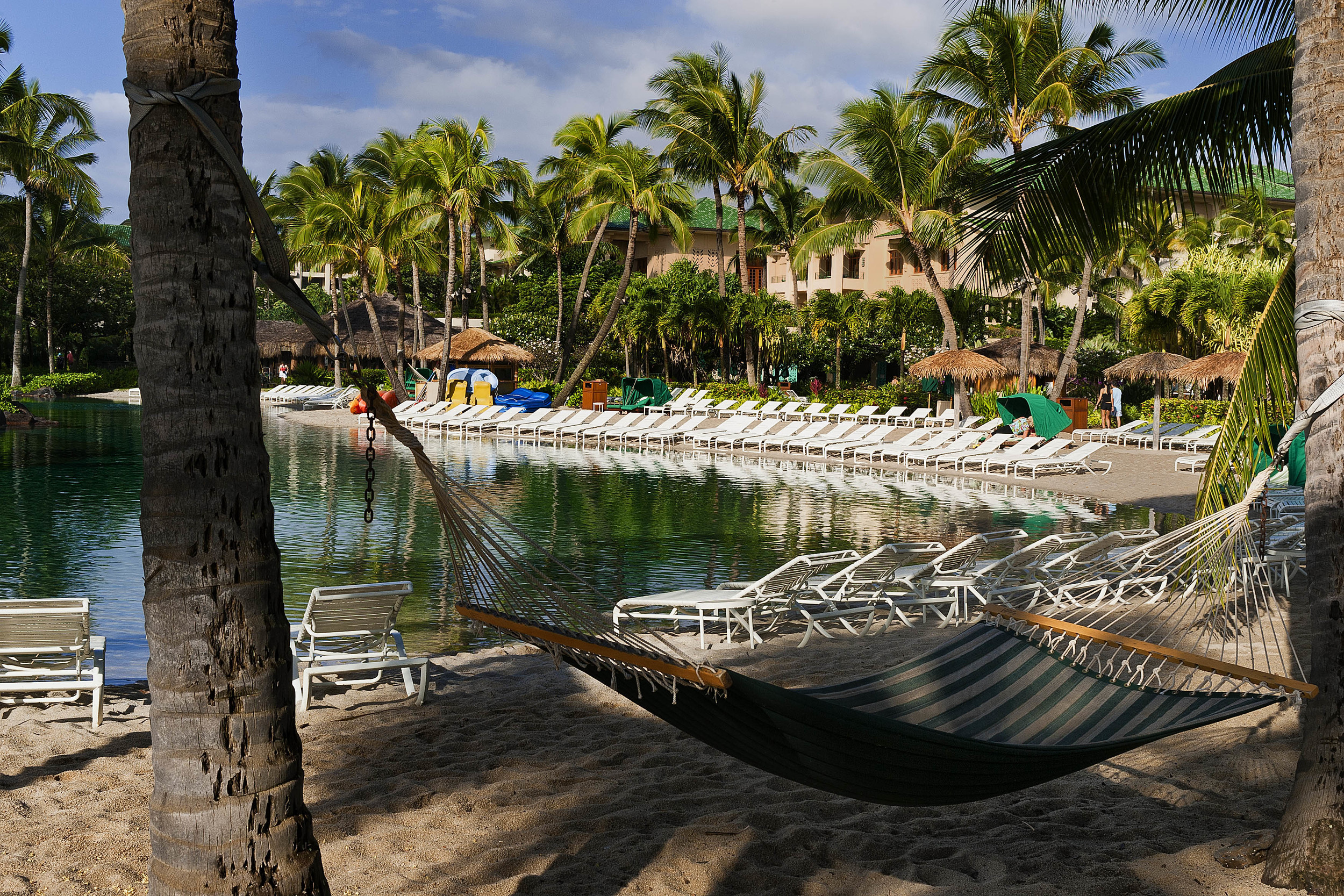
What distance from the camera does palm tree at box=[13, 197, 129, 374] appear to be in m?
39.7

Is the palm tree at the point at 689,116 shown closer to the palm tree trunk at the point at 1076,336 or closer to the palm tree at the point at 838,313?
the palm tree at the point at 838,313

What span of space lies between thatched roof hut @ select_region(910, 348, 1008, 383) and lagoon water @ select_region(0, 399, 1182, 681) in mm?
7355

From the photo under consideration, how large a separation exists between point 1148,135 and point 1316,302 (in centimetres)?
280

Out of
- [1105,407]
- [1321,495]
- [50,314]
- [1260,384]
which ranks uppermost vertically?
[50,314]

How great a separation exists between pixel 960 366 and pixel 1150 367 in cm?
423

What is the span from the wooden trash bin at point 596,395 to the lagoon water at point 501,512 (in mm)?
9816

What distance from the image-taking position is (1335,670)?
3.26m

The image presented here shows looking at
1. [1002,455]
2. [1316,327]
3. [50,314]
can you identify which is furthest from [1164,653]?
[50,314]

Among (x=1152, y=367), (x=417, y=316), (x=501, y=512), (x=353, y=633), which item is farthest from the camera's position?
(x=417, y=316)

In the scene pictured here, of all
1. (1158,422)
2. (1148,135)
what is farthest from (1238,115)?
(1158,422)

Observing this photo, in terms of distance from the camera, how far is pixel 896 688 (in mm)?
3795

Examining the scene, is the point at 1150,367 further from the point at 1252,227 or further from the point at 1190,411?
the point at 1252,227

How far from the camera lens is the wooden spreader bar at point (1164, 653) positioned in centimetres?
329

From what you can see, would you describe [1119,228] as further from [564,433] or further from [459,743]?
[564,433]
